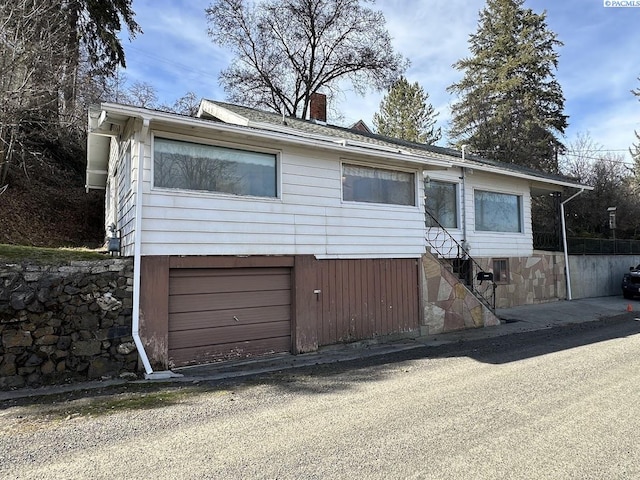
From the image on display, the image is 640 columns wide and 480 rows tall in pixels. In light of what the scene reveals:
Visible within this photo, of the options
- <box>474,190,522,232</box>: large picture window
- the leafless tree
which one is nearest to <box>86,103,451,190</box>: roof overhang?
<box>474,190,522,232</box>: large picture window

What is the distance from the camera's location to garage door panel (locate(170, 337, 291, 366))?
20.1 ft

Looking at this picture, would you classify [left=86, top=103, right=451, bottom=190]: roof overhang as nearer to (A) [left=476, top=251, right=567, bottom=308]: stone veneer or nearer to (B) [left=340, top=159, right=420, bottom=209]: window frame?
(B) [left=340, top=159, right=420, bottom=209]: window frame

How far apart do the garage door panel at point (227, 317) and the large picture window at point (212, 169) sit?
6.30 ft

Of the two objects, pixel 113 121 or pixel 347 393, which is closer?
pixel 347 393

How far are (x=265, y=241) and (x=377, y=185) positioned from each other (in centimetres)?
280

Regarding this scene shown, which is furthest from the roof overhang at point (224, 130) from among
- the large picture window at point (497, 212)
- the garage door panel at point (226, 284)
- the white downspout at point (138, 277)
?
the large picture window at point (497, 212)

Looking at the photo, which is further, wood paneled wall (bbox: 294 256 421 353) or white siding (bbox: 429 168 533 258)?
white siding (bbox: 429 168 533 258)

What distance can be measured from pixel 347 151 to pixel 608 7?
8.05 metres

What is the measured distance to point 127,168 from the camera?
6.74 meters

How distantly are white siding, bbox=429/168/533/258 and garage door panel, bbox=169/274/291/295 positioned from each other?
579cm

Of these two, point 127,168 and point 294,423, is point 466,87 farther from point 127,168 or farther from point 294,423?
point 294,423

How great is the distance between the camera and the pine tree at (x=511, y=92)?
2444 centimetres

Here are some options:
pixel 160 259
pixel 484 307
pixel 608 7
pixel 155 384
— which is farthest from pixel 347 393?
pixel 608 7

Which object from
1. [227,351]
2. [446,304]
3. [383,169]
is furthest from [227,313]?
[446,304]
